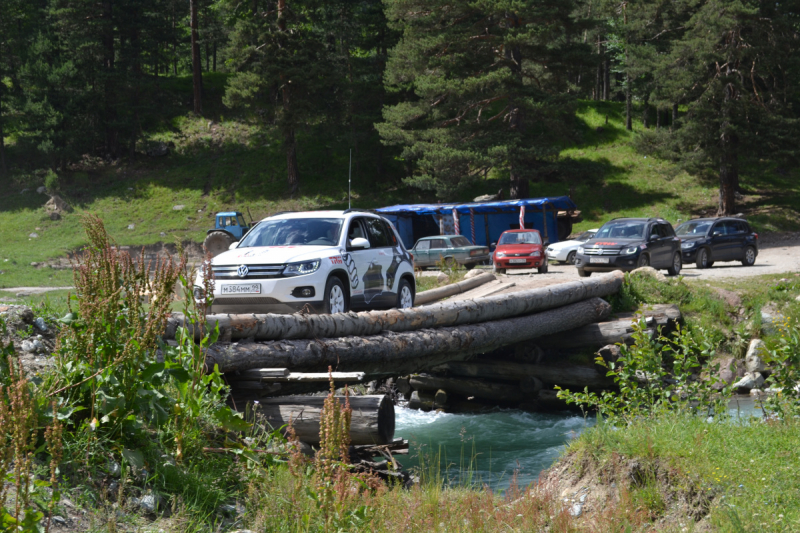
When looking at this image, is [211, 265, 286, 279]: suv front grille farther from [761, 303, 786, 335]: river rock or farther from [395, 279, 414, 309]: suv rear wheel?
[761, 303, 786, 335]: river rock

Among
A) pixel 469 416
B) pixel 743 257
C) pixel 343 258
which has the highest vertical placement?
pixel 343 258

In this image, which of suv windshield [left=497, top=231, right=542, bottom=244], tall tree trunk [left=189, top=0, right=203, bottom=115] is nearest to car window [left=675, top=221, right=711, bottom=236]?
suv windshield [left=497, top=231, right=542, bottom=244]

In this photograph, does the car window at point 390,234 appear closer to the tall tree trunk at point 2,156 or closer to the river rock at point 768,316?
the river rock at point 768,316

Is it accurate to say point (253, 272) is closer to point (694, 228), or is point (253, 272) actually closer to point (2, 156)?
point (694, 228)

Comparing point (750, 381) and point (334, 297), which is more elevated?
point (334, 297)

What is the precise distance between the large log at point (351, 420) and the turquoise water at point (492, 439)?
2263 mm

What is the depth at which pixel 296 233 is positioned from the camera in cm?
1092

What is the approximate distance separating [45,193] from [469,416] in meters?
40.0

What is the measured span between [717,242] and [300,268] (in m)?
19.6

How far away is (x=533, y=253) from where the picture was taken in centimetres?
2400

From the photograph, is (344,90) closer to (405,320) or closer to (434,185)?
(434,185)

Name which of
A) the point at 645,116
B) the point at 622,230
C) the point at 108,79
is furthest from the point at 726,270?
the point at 108,79

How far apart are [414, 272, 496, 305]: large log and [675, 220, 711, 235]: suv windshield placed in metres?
10.3

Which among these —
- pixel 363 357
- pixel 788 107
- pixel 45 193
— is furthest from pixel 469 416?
pixel 45 193
